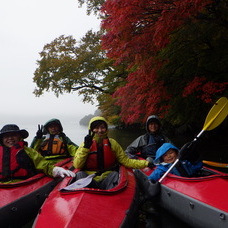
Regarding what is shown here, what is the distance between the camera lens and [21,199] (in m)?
3.09

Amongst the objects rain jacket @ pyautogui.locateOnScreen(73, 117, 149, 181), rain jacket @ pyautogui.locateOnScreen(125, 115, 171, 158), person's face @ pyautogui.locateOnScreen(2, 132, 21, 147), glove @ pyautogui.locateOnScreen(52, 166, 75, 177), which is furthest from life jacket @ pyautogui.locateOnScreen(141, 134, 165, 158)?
person's face @ pyautogui.locateOnScreen(2, 132, 21, 147)

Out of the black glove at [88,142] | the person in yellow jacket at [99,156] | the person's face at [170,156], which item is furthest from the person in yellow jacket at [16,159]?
the person's face at [170,156]

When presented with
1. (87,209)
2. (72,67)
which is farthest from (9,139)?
(72,67)

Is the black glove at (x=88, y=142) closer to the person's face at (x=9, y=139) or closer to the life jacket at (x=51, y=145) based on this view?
the person's face at (x=9, y=139)

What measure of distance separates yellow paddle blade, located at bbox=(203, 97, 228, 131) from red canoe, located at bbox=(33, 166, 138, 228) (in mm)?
2328

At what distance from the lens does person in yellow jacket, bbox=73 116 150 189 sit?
353 cm

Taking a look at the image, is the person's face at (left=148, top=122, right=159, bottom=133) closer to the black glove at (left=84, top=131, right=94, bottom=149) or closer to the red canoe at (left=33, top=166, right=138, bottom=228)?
the black glove at (left=84, top=131, right=94, bottom=149)

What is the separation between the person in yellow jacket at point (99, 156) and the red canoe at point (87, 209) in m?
0.63

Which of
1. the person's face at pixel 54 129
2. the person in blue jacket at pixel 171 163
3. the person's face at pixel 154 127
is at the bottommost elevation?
the person in blue jacket at pixel 171 163

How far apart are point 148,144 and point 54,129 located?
2212 mm

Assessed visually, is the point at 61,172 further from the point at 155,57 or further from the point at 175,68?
the point at 175,68

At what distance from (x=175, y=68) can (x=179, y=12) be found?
94.6 inches

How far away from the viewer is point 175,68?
607 cm

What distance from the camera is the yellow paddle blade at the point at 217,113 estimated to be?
4363 mm
